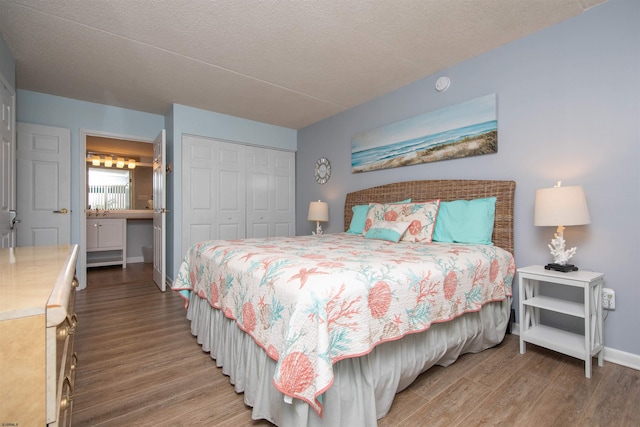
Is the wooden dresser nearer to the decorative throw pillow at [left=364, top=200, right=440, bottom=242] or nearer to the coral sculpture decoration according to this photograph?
the decorative throw pillow at [left=364, top=200, right=440, bottom=242]

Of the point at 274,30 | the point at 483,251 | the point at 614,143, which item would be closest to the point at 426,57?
the point at 274,30

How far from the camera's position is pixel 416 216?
2793 mm

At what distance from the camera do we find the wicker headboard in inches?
98.3

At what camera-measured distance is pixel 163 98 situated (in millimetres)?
3748

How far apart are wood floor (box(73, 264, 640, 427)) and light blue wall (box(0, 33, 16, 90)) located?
2274 millimetres

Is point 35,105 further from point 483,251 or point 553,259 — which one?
point 553,259

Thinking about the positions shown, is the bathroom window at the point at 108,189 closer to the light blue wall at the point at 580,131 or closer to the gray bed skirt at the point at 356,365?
the gray bed skirt at the point at 356,365

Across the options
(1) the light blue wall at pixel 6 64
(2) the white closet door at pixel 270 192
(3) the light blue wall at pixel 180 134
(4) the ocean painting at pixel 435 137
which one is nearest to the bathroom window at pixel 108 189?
(3) the light blue wall at pixel 180 134

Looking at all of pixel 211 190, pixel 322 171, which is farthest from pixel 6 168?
pixel 322 171

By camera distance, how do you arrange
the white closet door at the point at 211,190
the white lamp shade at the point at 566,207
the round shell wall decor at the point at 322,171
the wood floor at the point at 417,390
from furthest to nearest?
the round shell wall decor at the point at 322,171
the white closet door at the point at 211,190
the white lamp shade at the point at 566,207
the wood floor at the point at 417,390

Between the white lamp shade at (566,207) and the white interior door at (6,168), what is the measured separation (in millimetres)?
4023

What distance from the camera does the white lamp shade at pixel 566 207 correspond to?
76.0 inches

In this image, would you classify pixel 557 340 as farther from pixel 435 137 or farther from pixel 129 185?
pixel 129 185

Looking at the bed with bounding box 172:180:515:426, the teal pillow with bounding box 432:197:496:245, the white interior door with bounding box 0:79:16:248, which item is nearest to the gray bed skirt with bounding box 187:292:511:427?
the bed with bounding box 172:180:515:426
